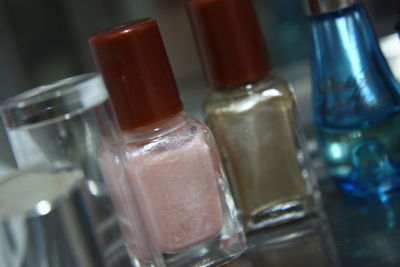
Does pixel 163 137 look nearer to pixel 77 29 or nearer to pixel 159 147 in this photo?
pixel 159 147

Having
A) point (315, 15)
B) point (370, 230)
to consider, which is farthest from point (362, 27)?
point (370, 230)

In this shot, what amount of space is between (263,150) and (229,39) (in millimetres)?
74

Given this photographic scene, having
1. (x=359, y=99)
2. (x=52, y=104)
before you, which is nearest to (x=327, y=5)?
(x=359, y=99)

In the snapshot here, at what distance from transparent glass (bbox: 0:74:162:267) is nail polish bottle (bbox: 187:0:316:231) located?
87 millimetres

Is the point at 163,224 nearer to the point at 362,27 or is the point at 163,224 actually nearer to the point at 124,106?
the point at 124,106

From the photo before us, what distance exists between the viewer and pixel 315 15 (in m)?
0.46

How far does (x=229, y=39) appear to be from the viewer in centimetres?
43

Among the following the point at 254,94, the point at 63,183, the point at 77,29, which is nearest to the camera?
the point at 63,183

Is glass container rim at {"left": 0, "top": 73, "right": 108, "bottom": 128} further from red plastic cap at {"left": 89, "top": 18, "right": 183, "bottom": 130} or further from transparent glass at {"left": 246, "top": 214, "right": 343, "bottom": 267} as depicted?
transparent glass at {"left": 246, "top": 214, "right": 343, "bottom": 267}

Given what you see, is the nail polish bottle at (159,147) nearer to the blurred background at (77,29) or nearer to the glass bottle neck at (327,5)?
the glass bottle neck at (327,5)

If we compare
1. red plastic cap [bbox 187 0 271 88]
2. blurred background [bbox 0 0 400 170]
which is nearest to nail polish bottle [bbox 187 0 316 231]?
red plastic cap [bbox 187 0 271 88]

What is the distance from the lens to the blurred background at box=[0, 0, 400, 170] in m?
0.64

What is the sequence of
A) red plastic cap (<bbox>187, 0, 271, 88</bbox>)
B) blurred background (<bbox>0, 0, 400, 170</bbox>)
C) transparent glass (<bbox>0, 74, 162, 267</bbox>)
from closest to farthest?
transparent glass (<bbox>0, 74, 162, 267</bbox>)
red plastic cap (<bbox>187, 0, 271, 88</bbox>)
blurred background (<bbox>0, 0, 400, 170</bbox>)

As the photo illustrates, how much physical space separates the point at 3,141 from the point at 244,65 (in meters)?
0.20
